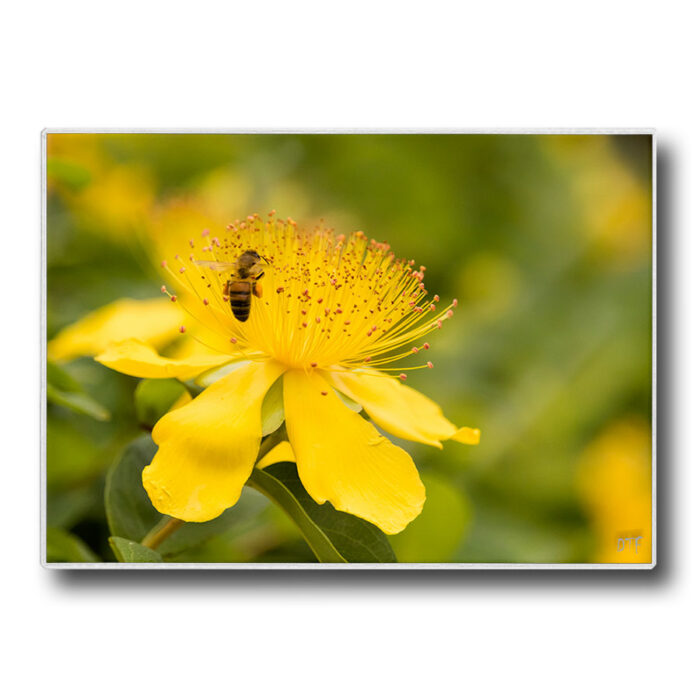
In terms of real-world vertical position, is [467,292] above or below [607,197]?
below

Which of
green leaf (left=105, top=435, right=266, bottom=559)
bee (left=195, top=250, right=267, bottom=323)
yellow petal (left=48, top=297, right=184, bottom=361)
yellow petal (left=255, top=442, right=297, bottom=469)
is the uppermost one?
bee (left=195, top=250, right=267, bottom=323)

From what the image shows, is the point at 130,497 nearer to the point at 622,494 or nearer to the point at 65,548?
the point at 65,548

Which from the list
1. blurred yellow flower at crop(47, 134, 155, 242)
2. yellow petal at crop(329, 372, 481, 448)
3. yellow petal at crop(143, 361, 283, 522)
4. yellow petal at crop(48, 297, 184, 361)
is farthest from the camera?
blurred yellow flower at crop(47, 134, 155, 242)

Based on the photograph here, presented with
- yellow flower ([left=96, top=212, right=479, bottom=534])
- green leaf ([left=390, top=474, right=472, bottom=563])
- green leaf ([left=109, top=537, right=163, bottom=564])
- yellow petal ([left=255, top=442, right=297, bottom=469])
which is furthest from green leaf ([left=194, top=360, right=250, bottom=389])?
green leaf ([left=390, top=474, right=472, bottom=563])

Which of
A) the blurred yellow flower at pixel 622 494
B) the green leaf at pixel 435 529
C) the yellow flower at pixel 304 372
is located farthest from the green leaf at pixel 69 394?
the blurred yellow flower at pixel 622 494

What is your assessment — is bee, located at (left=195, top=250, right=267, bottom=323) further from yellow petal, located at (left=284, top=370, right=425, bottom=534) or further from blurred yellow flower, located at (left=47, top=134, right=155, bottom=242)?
blurred yellow flower, located at (left=47, top=134, right=155, bottom=242)
